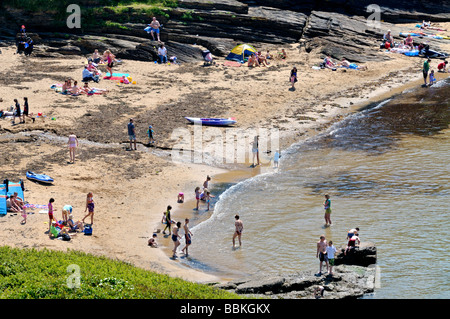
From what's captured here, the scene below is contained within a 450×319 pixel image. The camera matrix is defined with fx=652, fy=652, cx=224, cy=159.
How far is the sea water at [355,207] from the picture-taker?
20.6 metres

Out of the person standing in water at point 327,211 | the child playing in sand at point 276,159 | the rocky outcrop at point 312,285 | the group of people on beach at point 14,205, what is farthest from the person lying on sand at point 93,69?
the rocky outcrop at point 312,285

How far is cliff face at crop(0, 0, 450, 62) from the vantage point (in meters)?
44.5

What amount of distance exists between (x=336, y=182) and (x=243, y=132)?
22.9 ft

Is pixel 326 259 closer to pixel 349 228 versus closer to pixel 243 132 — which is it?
pixel 349 228

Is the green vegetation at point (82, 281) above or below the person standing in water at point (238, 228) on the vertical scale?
above

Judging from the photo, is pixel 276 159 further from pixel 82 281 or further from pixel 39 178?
pixel 82 281

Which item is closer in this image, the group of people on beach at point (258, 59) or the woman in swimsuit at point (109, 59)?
the woman in swimsuit at point (109, 59)

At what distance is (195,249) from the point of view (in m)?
22.3

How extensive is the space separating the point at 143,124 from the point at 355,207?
12.7 m

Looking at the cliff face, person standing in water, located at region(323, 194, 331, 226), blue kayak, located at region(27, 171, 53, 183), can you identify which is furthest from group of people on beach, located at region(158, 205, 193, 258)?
the cliff face

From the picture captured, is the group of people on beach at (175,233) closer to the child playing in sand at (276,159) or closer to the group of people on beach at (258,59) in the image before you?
the child playing in sand at (276,159)

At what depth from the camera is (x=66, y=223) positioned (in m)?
22.5

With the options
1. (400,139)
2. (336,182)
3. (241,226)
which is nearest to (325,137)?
(400,139)

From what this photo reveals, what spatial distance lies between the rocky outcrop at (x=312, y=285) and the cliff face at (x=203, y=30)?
27.0 meters
